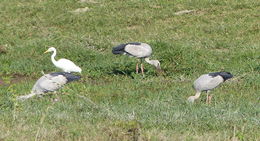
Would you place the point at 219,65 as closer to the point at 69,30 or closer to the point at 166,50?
the point at 166,50

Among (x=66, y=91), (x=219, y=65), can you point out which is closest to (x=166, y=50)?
(x=219, y=65)

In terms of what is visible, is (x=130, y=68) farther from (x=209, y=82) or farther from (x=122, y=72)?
(x=209, y=82)

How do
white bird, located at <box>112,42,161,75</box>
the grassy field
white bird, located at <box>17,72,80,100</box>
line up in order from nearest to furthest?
1. the grassy field
2. white bird, located at <box>17,72,80,100</box>
3. white bird, located at <box>112,42,161,75</box>

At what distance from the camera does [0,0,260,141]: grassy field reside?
323 inches

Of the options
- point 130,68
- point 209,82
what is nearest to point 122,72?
point 130,68

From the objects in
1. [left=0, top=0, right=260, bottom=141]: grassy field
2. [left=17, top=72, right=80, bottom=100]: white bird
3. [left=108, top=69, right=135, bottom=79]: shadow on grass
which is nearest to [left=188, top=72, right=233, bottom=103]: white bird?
[left=0, top=0, right=260, bottom=141]: grassy field

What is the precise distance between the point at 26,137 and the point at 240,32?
15.6 metres

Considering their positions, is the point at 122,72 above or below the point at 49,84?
below

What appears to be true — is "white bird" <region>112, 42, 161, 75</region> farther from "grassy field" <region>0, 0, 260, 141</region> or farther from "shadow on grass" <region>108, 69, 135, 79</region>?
"grassy field" <region>0, 0, 260, 141</region>

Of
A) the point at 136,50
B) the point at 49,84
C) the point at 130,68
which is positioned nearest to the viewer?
the point at 49,84

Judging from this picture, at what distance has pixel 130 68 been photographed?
18.0m

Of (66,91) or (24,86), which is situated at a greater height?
(66,91)

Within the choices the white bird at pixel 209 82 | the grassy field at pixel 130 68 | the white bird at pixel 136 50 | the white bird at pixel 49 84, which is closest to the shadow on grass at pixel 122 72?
the grassy field at pixel 130 68

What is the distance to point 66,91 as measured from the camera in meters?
9.38
